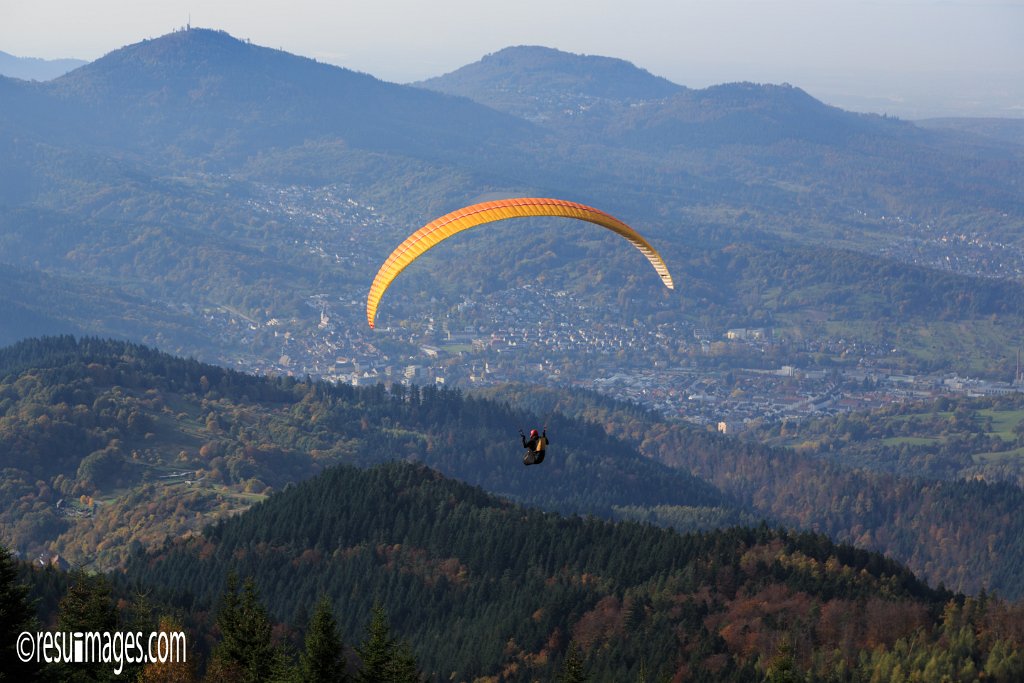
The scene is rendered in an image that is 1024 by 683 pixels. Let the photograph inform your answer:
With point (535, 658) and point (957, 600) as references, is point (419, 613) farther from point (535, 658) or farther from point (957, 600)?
point (957, 600)

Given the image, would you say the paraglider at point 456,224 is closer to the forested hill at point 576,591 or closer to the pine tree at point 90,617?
the pine tree at point 90,617

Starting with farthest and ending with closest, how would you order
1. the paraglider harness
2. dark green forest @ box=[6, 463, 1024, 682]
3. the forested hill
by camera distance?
the forested hill, dark green forest @ box=[6, 463, 1024, 682], the paraglider harness

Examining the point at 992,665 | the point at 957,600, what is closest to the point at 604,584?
the point at 957,600

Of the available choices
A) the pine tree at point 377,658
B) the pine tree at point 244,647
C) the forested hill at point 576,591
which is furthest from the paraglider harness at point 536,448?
the forested hill at point 576,591

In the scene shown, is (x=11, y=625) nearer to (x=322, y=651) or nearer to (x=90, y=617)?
(x=90, y=617)

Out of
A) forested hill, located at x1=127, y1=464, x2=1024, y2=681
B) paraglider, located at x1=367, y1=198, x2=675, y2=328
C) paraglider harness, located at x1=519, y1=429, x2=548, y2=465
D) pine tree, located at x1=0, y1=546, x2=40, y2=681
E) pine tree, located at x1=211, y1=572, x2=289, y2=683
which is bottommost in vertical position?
forested hill, located at x1=127, y1=464, x2=1024, y2=681

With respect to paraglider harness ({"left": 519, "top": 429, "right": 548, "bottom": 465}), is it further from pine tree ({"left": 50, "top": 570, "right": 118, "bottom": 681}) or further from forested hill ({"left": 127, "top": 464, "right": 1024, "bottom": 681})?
pine tree ({"left": 50, "top": 570, "right": 118, "bottom": 681})

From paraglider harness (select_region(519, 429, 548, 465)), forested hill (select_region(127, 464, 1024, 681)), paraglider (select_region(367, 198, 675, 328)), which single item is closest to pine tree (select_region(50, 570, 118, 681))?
paraglider (select_region(367, 198, 675, 328))
